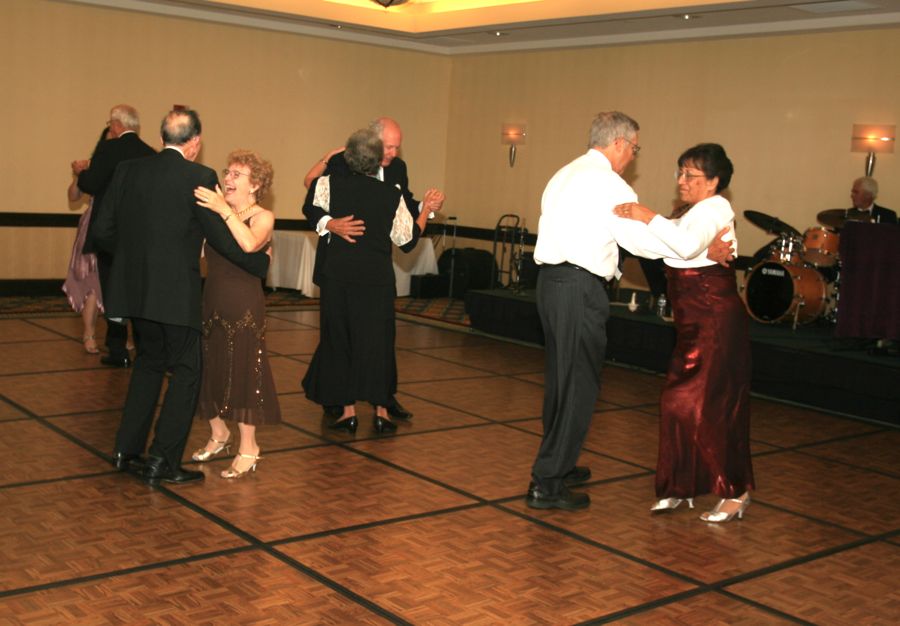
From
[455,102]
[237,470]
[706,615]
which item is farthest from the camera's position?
[455,102]

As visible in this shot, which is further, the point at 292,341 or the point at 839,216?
the point at 839,216

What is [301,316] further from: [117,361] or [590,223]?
[590,223]

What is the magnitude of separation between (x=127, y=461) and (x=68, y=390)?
5.81 feet

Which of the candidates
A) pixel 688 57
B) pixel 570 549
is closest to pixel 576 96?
pixel 688 57

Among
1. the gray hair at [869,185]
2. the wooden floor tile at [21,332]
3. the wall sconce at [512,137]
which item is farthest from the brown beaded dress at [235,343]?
the wall sconce at [512,137]

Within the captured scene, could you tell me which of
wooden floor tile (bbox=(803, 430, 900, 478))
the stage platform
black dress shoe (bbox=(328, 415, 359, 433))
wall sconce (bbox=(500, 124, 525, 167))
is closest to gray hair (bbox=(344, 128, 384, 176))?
black dress shoe (bbox=(328, 415, 359, 433))

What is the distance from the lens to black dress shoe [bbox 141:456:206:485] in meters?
4.36

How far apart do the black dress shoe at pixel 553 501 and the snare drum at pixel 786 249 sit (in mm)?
4754

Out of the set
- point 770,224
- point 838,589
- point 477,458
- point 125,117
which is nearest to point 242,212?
point 477,458

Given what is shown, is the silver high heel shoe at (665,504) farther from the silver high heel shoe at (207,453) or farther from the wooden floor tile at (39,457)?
the wooden floor tile at (39,457)

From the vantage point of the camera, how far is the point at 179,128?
4156mm

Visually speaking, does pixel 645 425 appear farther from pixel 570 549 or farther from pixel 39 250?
pixel 39 250

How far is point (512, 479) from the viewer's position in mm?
4832

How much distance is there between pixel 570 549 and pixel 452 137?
9.98 m
